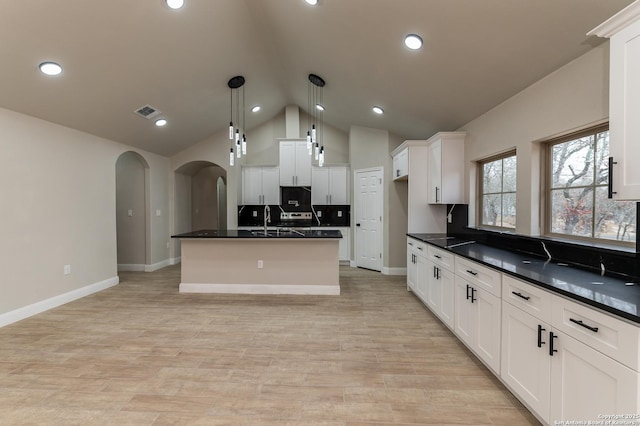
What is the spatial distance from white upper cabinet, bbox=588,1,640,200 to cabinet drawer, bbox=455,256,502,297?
873 millimetres

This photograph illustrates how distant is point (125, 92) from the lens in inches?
155

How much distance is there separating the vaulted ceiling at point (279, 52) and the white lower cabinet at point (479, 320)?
194 centimetres

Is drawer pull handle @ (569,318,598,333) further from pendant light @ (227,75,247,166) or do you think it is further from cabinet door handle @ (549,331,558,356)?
pendant light @ (227,75,247,166)

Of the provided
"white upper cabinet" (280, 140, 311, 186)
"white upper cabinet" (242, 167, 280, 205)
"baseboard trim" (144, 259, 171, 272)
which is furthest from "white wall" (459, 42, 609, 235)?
"baseboard trim" (144, 259, 171, 272)

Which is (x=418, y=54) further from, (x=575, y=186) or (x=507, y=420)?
(x=507, y=420)

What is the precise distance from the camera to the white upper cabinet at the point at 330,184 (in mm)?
6973

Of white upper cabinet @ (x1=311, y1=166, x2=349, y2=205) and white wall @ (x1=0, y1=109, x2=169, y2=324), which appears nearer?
white wall @ (x1=0, y1=109, x2=169, y2=324)

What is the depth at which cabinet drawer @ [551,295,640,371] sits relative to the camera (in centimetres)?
123

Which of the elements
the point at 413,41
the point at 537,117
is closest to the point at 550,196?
the point at 537,117

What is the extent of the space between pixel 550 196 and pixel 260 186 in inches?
216

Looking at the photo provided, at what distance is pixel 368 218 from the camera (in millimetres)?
6238

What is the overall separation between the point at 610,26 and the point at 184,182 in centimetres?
725

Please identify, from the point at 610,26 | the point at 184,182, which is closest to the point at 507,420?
the point at 610,26

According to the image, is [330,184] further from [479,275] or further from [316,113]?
[479,275]
